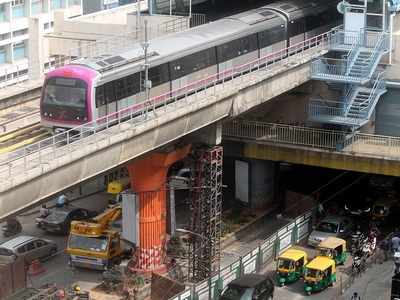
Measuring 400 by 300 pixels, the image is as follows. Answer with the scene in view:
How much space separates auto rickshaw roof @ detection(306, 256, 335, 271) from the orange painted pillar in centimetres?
687

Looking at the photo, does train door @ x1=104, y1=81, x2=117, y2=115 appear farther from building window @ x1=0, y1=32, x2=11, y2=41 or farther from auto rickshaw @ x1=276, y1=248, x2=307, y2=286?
building window @ x1=0, y1=32, x2=11, y2=41

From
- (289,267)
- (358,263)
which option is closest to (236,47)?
(289,267)

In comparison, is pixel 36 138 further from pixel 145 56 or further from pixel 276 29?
pixel 276 29

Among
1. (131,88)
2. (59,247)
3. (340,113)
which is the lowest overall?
(59,247)

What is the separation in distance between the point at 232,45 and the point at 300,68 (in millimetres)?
4061

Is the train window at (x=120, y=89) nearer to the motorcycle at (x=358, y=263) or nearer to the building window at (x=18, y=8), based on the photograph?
the motorcycle at (x=358, y=263)

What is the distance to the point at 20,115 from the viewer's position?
41.8 meters

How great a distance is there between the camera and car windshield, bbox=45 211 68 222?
4972 centimetres

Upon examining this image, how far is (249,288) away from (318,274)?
14.0 ft

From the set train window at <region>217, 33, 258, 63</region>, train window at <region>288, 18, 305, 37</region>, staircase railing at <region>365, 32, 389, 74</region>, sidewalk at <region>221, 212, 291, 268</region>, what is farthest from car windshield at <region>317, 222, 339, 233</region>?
train window at <region>288, 18, 305, 37</region>

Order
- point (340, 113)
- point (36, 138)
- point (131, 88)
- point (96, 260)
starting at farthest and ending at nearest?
point (340, 113) → point (96, 260) → point (131, 88) → point (36, 138)

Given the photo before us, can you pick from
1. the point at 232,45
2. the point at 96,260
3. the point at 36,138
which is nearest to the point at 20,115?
the point at 36,138

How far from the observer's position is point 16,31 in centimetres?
8681

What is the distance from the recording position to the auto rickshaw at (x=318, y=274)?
137 feet
